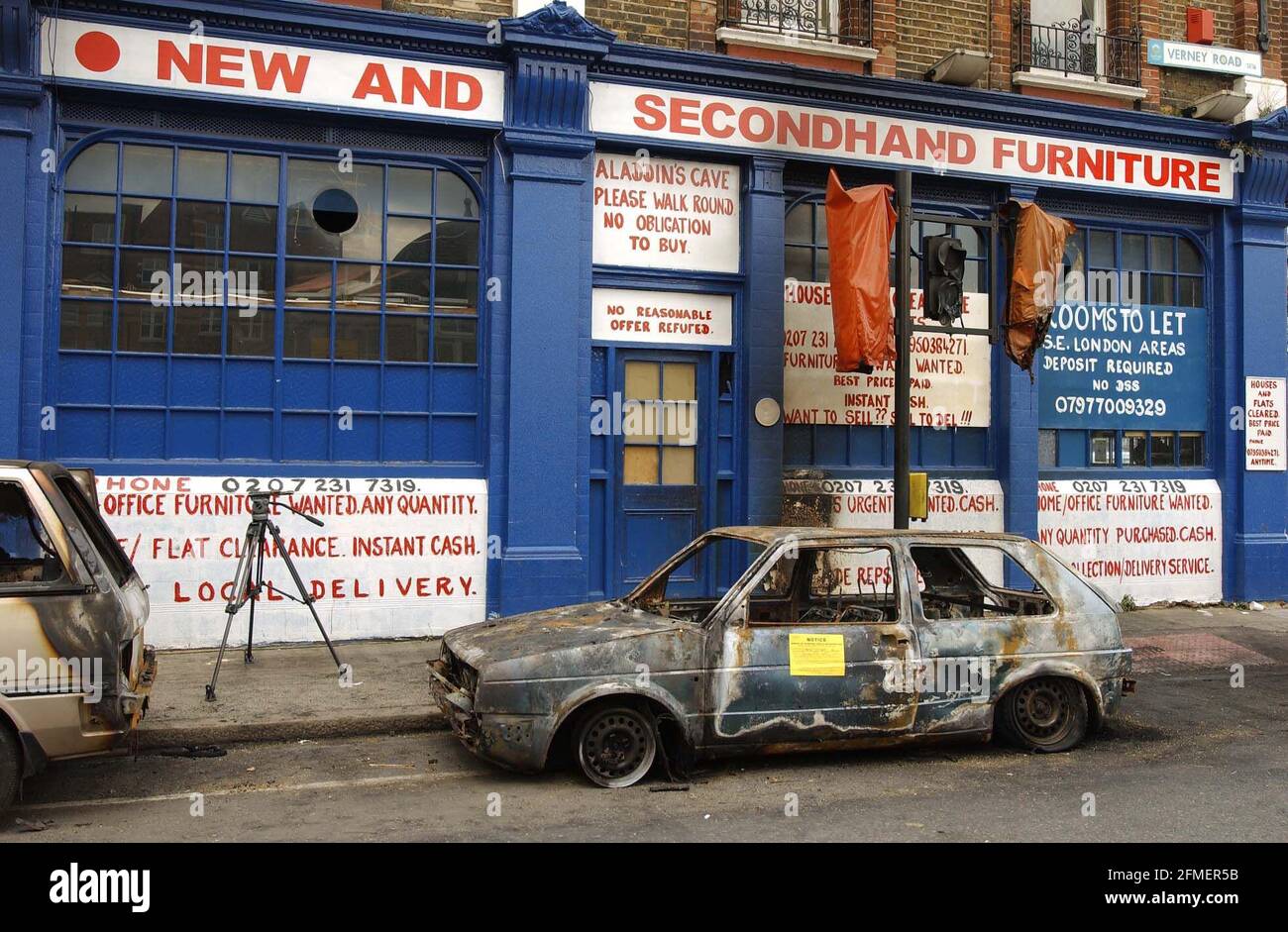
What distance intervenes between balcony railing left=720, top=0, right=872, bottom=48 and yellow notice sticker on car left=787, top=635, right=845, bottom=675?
24.0 ft

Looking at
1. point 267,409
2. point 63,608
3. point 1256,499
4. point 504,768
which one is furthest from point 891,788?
point 1256,499

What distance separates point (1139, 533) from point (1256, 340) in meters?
2.85

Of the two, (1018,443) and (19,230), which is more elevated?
(19,230)

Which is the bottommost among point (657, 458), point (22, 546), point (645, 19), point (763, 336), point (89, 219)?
point (22, 546)

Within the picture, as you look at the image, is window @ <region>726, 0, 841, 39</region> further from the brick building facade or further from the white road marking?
the white road marking

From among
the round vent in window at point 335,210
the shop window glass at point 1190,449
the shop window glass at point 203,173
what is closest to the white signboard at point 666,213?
the round vent in window at point 335,210

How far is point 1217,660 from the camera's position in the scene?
9.95 meters

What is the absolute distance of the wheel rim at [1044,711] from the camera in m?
6.89

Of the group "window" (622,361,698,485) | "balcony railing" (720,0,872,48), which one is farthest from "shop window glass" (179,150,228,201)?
"balcony railing" (720,0,872,48)

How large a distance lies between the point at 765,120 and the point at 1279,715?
7.12 m

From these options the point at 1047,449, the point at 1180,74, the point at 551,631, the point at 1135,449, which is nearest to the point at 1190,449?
the point at 1135,449

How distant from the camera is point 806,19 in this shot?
38.1 feet

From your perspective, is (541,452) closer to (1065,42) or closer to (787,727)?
(787,727)

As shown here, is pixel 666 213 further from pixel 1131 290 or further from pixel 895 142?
pixel 1131 290
